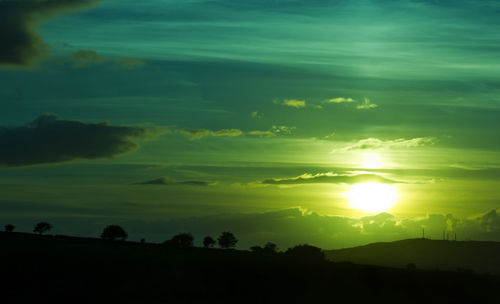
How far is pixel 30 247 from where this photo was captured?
171625 millimetres

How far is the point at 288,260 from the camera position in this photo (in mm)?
163875

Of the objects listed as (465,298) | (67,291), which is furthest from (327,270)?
(67,291)

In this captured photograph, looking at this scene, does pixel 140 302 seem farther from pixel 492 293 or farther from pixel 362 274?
pixel 492 293

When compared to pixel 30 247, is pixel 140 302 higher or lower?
lower

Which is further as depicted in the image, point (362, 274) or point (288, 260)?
point (288, 260)

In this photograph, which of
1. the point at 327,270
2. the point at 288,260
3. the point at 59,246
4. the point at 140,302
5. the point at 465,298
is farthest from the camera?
the point at 59,246

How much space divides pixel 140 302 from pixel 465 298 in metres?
59.5

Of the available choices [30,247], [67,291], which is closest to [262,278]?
[67,291]

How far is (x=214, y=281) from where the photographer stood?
14262 centimetres

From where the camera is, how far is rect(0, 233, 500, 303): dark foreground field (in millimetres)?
133875

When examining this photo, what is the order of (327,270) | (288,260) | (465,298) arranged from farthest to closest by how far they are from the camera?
1. (288,260)
2. (327,270)
3. (465,298)

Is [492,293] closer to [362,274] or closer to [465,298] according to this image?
[465,298]

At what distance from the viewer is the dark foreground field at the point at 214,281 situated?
134m

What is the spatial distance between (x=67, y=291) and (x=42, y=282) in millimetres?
8078
